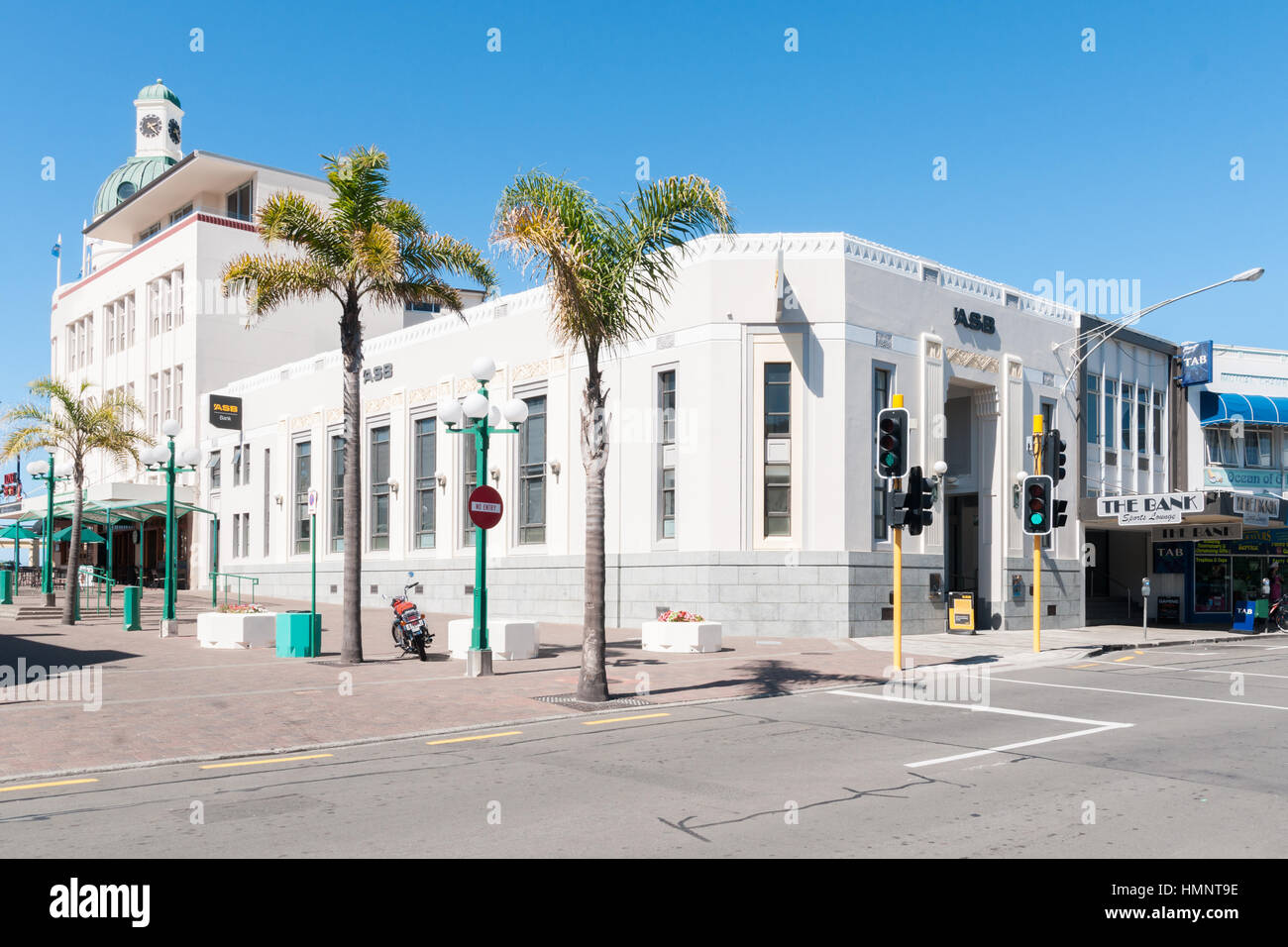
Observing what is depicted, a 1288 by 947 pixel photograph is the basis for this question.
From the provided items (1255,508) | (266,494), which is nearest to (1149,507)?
(1255,508)

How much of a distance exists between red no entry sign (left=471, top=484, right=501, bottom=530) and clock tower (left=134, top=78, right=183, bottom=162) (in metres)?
58.2

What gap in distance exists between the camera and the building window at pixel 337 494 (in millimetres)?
39000

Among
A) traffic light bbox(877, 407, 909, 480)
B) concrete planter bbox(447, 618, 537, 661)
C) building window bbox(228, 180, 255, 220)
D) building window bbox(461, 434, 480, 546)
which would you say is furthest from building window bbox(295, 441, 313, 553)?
traffic light bbox(877, 407, 909, 480)

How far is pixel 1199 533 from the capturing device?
116 ft

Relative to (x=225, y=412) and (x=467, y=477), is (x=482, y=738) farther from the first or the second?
(x=225, y=412)

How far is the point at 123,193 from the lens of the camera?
2485 inches

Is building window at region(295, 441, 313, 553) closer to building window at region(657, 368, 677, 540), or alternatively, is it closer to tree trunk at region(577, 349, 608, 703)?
building window at region(657, 368, 677, 540)

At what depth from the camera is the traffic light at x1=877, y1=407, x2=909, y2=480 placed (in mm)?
17438

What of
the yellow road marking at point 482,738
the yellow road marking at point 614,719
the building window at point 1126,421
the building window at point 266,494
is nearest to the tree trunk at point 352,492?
the yellow road marking at point 614,719

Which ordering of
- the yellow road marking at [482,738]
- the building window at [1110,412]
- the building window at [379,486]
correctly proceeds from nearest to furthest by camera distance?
the yellow road marking at [482,738], the building window at [1110,412], the building window at [379,486]

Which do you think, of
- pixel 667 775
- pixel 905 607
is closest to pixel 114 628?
pixel 905 607

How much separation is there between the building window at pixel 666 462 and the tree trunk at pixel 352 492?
10006 millimetres

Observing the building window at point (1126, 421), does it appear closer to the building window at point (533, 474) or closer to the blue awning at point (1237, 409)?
the blue awning at point (1237, 409)

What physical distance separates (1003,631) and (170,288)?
39.5 metres
